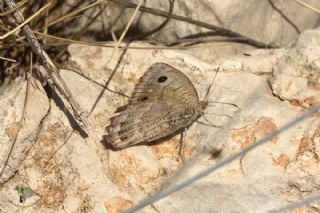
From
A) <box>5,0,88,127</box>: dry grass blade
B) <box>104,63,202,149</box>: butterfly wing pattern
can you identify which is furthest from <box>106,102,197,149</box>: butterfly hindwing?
<box>5,0,88,127</box>: dry grass blade

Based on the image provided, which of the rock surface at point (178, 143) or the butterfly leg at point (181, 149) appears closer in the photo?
the rock surface at point (178, 143)

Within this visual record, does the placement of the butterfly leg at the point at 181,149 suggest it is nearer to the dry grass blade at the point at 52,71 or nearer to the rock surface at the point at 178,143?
the rock surface at the point at 178,143

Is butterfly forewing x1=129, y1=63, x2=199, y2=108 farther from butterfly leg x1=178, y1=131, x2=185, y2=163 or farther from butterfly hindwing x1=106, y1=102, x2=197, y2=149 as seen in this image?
butterfly leg x1=178, y1=131, x2=185, y2=163

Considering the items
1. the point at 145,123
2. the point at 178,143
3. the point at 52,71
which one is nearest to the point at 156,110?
the point at 145,123

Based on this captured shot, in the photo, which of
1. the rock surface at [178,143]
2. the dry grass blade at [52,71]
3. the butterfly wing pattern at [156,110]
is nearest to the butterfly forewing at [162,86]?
the butterfly wing pattern at [156,110]

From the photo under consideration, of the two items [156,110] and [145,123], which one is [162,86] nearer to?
[156,110]
